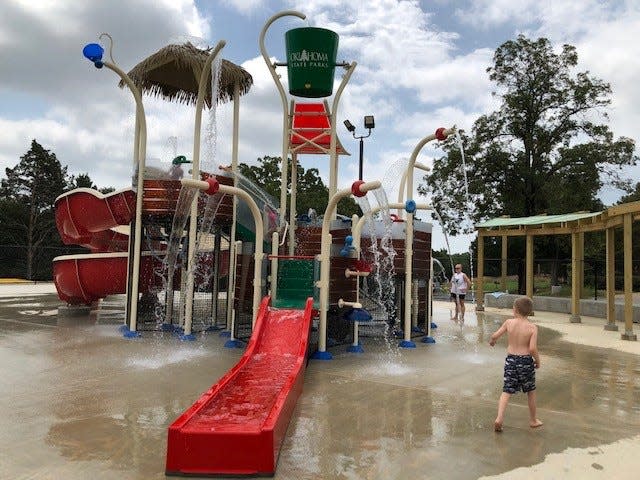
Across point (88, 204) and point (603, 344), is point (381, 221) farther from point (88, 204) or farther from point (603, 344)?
point (88, 204)

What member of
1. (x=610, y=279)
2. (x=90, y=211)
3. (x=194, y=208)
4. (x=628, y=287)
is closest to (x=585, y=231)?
(x=610, y=279)

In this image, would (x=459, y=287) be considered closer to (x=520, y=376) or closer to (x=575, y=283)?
(x=575, y=283)

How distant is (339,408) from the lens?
5.56m

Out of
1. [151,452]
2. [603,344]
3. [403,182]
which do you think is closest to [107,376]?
[151,452]

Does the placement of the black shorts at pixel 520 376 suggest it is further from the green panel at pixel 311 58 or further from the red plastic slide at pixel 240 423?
the green panel at pixel 311 58

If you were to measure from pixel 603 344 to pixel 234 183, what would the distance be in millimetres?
8121

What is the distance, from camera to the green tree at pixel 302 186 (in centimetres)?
3666

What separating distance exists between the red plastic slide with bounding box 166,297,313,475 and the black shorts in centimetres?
204

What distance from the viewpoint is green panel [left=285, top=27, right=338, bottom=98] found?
955 centimetres

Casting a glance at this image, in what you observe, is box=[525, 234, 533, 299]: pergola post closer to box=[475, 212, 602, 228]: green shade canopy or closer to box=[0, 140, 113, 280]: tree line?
box=[475, 212, 602, 228]: green shade canopy

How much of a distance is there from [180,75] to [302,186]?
1090 inches

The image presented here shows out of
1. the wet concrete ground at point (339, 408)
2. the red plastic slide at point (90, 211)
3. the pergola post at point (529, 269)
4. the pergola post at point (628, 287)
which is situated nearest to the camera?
the wet concrete ground at point (339, 408)

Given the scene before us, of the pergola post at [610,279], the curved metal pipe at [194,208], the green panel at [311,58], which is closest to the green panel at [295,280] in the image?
the curved metal pipe at [194,208]

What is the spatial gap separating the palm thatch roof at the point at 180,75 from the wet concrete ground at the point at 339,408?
5.61 metres
